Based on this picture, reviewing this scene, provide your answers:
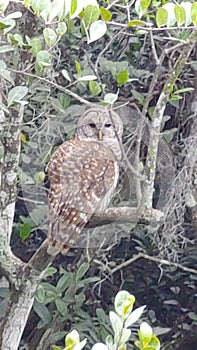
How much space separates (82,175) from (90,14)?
875 mm

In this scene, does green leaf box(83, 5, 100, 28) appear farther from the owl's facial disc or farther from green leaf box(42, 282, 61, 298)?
green leaf box(42, 282, 61, 298)

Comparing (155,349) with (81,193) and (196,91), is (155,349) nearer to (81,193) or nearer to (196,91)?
(81,193)

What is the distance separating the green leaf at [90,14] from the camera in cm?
163

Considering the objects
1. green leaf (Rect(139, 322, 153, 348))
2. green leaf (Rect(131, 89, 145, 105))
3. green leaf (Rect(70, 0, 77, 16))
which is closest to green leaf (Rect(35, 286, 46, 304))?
green leaf (Rect(131, 89, 145, 105))

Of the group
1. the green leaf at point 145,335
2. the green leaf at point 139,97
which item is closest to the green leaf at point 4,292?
the green leaf at point 139,97

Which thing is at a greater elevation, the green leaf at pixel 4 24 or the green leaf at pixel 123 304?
the green leaf at pixel 4 24

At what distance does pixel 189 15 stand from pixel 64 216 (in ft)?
2.68

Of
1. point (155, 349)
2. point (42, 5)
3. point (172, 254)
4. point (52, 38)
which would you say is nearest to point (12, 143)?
point (52, 38)

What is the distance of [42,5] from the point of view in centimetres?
162

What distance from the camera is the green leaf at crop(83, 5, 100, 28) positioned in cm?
163

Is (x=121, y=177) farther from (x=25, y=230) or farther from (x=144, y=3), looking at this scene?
(x=144, y=3)

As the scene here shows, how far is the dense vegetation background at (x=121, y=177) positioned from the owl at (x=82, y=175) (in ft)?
0.16

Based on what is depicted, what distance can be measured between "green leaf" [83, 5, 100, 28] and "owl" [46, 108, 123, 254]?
0.64 meters

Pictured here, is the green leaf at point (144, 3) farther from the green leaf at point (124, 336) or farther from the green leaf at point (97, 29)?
the green leaf at point (124, 336)
